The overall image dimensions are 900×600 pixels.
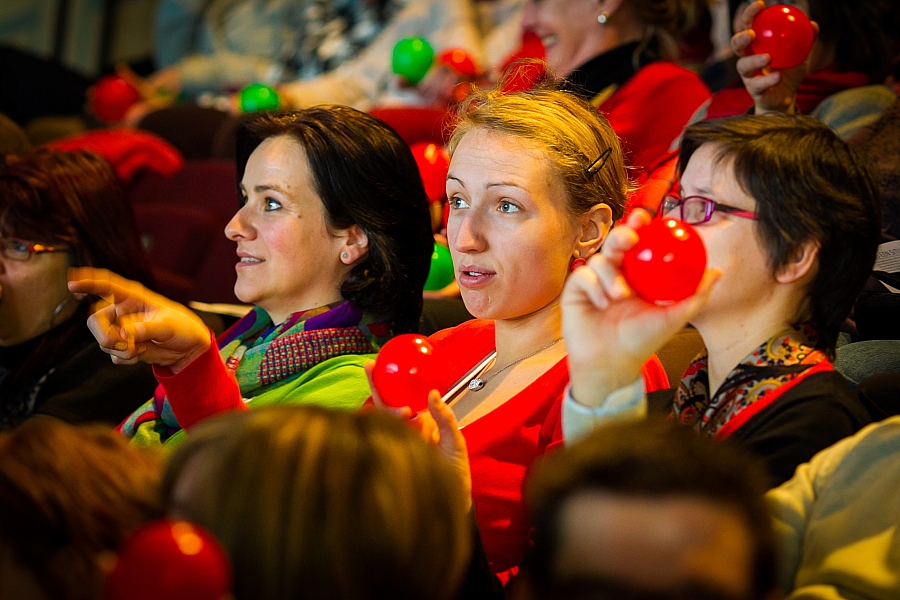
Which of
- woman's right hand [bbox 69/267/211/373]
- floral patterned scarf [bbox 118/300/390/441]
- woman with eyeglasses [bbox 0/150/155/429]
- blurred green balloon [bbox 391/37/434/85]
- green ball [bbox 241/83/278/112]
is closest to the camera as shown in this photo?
woman's right hand [bbox 69/267/211/373]

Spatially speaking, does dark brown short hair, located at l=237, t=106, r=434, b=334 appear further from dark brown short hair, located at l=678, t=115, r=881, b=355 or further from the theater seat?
the theater seat

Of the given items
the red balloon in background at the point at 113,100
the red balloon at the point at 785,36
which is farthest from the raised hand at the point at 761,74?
the red balloon in background at the point at 113,100

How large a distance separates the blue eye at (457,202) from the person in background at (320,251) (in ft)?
0.88

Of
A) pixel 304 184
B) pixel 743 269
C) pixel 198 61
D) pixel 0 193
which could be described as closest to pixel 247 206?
pixel 304 184

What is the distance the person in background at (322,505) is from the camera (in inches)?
32.3

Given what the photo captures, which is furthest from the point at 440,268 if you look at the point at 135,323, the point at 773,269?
the point at 773,269

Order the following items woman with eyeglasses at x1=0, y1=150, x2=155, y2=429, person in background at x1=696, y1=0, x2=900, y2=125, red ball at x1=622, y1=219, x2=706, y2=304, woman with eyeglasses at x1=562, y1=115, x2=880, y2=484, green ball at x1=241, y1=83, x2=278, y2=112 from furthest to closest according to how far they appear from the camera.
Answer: green ball at x1=241, y1=83, x2=278, y2=112 < person in background at x1=696, y1=0, x2=900, y2=125 < woman with eyeglasses at x1=0, y1=150, x2=155, y2=429 < woman with eyeglasses at x1=562, y1=115, x2=880, y2=484 < red ball at x1=622, y1=219, x2=706, y2=304

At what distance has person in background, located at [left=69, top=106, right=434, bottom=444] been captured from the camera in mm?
1884

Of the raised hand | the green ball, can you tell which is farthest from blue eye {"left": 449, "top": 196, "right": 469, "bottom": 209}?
the green ball

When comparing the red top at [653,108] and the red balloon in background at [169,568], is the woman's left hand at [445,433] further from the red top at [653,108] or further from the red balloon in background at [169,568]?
the red top at [653,108]

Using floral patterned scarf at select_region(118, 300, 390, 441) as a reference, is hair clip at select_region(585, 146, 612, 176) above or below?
above

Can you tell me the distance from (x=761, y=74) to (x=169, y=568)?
64.0 inches

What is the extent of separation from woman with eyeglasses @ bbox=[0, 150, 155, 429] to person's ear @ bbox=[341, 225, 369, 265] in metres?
0.57

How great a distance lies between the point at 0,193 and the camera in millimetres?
2225
